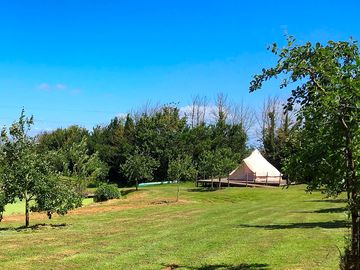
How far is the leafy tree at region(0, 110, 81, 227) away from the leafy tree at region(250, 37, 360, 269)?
12221 mm

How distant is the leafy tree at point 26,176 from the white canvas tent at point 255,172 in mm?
38348

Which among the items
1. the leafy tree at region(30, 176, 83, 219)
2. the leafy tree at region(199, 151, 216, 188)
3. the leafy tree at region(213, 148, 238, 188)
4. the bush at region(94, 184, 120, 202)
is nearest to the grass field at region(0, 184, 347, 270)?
the leafy tree at region(30, 176, 83, 219)

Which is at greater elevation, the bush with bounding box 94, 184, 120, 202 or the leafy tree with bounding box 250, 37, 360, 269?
the leafy tree with bounding box 250, 37, 360, 269

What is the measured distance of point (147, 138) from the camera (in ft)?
205

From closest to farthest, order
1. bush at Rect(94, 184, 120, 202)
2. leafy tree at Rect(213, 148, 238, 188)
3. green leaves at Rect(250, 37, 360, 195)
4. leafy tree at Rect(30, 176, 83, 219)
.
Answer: green leaves at Rect(250, 37, 360, 195) → leafy tree at Rect(30, 176, 83, 219) → bush at Rect(94, 184, 120, 202) → leafy tree at Rect(213, 148, 238, 188)

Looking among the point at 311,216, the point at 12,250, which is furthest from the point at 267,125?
the point at 12,250

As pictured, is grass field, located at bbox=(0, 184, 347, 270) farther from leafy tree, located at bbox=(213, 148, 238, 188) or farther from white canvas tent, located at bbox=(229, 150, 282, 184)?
white canvas tent, located at bbox=(229, 150, 282, 184)

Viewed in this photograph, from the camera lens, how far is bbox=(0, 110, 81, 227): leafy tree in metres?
18.2

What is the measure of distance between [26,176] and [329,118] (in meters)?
13.8

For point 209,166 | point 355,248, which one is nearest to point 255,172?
point 209,166

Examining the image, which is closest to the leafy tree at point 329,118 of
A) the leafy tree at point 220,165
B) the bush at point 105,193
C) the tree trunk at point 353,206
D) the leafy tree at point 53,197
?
the tree trunk at point 353,206

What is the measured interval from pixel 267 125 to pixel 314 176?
6967 cm

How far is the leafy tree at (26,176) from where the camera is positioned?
18172mm

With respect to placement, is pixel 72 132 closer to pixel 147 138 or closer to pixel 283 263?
pixel 147 138
